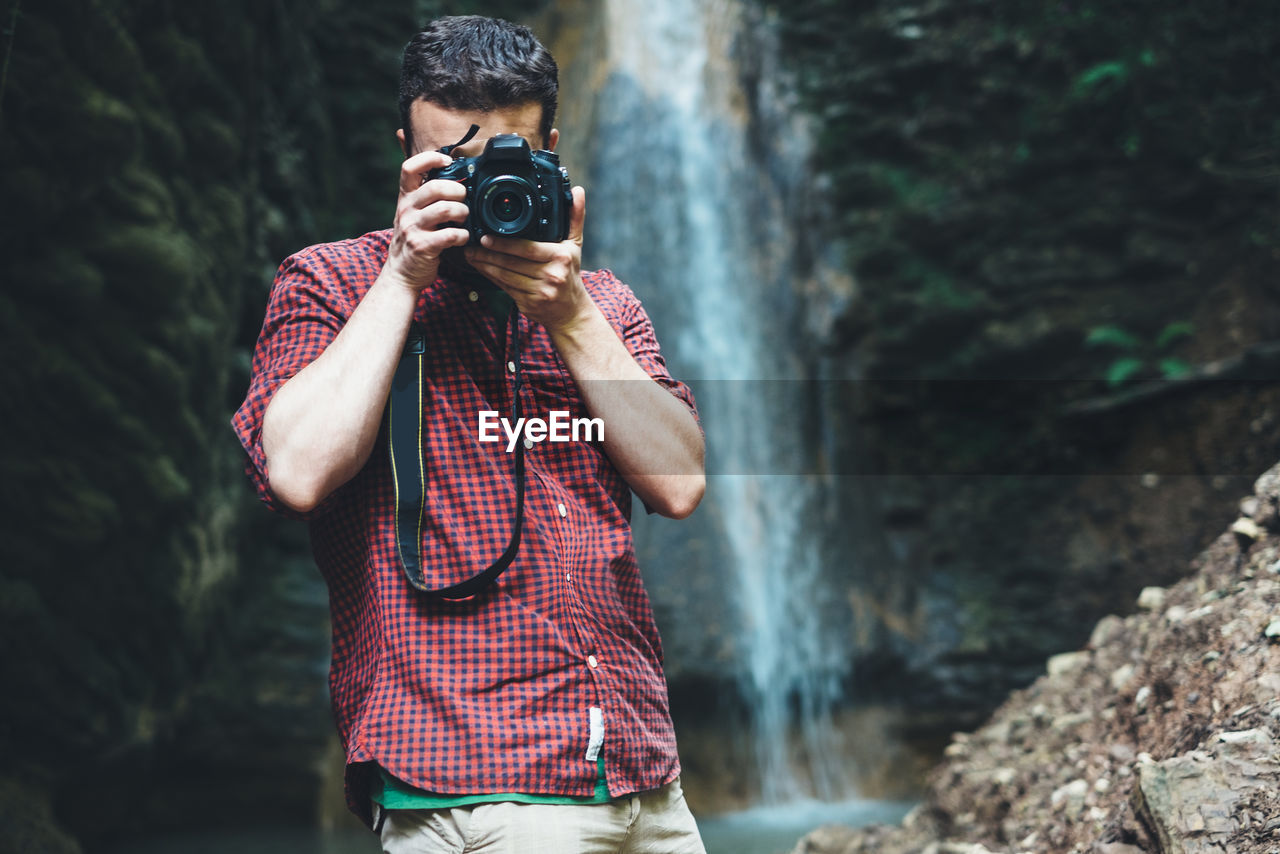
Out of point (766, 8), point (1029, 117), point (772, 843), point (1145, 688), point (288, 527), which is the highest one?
point (766, 8)

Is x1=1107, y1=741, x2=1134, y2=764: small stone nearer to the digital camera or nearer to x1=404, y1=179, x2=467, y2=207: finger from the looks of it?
the digital camera

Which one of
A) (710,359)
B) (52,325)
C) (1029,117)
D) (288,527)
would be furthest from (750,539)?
(52,325)

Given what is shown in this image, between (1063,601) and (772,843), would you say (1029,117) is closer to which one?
(1063,601)

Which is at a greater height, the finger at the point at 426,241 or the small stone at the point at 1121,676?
the finger at the point at 426,241

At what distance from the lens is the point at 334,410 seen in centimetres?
119

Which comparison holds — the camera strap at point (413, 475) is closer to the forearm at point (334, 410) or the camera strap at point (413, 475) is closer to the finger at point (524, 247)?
the forearm at point (334, 410)

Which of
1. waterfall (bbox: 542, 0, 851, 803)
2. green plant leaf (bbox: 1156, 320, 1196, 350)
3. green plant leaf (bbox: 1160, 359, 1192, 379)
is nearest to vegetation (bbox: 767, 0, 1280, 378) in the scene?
green plant leaf (bbox: 1156, 320, 1196, 350)

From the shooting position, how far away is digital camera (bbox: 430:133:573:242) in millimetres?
1301

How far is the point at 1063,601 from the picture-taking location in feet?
26.8

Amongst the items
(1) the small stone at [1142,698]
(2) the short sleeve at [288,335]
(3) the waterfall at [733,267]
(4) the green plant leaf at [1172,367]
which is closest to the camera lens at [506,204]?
(2) the short sleeve at [288,335]

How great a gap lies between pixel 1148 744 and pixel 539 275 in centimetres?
226

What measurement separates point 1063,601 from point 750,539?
2.59m

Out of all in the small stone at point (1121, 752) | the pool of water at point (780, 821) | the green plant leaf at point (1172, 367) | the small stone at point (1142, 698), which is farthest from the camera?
the green plant leaf at point (1172, 367)

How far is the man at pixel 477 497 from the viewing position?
3.72 feet
